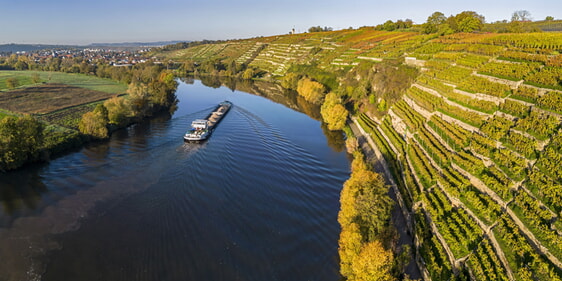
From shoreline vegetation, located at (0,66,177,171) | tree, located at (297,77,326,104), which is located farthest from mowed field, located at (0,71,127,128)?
tree, located at (297,77,326,104)

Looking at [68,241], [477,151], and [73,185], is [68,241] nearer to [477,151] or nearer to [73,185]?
[73,185]

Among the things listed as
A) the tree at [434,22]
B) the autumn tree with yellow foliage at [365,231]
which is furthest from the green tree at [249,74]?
the autumn tree with yellow foliage at [365,231]

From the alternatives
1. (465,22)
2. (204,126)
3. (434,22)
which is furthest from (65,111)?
(434,22)

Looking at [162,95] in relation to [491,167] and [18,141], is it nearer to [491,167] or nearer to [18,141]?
[18,141]

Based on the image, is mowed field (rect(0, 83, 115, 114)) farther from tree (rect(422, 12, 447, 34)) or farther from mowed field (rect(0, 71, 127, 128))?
tree (rect(422, 12, 447, 34))

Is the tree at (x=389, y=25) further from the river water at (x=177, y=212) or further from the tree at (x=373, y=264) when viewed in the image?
the tree at (x=373, y=264)

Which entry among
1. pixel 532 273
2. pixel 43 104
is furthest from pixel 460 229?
pixel 43 104
